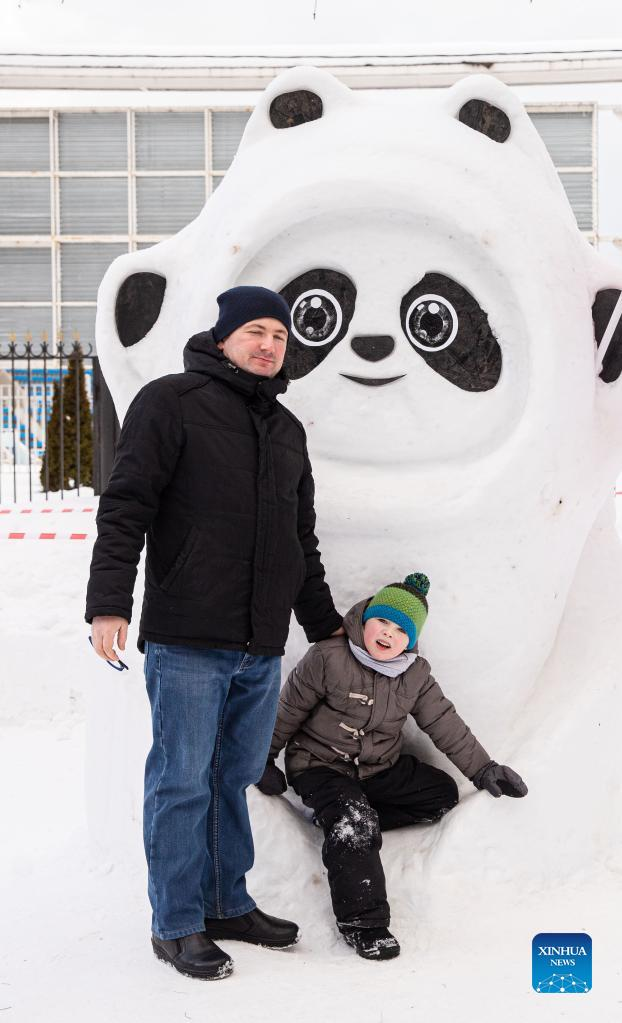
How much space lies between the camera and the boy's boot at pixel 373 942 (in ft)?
7.51

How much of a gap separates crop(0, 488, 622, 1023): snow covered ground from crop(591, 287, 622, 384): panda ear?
1126 millimetres

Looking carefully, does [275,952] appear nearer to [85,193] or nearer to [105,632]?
[105,632]

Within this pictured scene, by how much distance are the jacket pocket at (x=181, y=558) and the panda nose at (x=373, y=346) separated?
0.84 meters

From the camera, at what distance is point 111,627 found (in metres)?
2.05

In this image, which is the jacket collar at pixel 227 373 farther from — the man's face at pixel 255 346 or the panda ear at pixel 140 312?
the panda ear at pixel 140 312

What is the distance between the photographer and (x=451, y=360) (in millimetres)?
2736

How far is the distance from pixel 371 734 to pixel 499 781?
35 cm

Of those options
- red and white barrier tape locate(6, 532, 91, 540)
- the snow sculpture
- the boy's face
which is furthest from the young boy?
red and white barrier tape locate(6, 532, 91, 540)

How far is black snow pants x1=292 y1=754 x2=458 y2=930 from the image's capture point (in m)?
2.35

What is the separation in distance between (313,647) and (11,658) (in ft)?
10.00

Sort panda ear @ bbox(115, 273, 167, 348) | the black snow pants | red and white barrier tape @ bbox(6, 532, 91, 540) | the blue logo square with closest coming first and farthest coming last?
the blue logo square
the black snow pants
panda ear @ bbox(115, 273, 167, 348)
red and white barrier tape @ bbox(6, 532, 91, 540)

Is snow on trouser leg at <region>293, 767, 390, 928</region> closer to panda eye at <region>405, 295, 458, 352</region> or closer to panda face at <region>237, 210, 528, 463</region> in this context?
panda face at <region>237, 210, 528, 463</region>

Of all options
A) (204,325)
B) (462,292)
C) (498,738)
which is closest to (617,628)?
(498,738)

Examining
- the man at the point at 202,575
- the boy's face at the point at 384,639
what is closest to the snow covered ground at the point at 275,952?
the man at the point at 202,575
